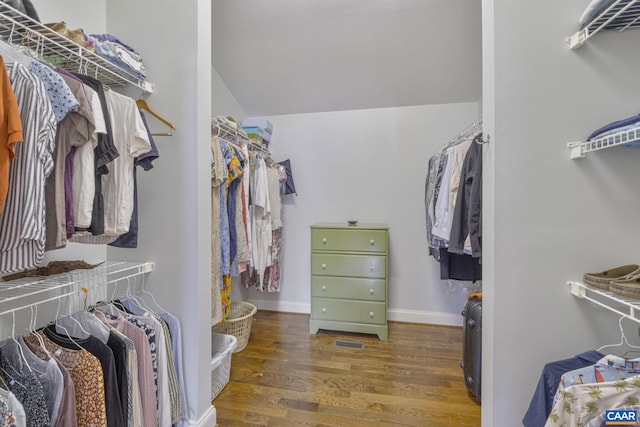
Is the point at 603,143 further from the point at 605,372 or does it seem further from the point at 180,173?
the point at 180,173

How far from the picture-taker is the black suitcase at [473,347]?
157 cm

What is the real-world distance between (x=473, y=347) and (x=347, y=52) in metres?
2.27

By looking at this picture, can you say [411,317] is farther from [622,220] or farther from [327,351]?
[622,220]

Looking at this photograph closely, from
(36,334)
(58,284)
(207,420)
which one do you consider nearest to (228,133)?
(58,284)

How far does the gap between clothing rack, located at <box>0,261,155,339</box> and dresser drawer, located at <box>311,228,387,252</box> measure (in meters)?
1.41

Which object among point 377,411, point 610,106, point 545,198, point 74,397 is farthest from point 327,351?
point 610,106

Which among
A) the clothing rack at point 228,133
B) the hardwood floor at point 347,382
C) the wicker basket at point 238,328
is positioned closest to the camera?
the hardwood floor at point 347,382

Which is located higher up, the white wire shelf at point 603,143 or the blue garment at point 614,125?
the blue garment at point 614,125

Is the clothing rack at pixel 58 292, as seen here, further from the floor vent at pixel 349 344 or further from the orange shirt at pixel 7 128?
the floor vent at pixel 349 344

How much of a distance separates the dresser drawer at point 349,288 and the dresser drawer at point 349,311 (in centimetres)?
4

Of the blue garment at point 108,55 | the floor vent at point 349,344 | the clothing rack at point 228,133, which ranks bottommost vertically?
the floor vent at point 349,344

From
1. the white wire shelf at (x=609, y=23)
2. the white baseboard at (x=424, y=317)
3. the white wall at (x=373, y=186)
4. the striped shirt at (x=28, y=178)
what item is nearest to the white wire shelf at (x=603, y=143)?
the white wire shelf at (x=609, y=23)

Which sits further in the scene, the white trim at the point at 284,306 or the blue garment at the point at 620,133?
the white trim at the point at 284,306

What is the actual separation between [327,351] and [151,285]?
1.42 meters
